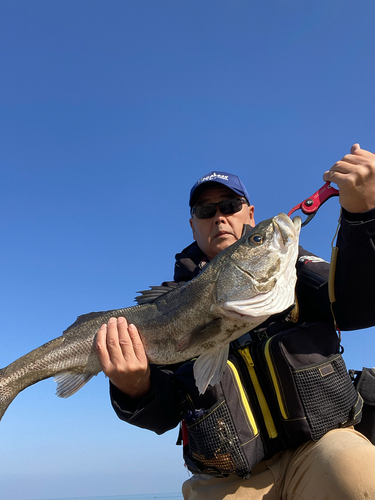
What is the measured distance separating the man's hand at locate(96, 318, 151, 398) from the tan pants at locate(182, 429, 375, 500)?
61.7 inches

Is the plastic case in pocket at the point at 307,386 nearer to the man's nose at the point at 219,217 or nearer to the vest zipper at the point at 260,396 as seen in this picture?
the vest zipper at the point at 260,396

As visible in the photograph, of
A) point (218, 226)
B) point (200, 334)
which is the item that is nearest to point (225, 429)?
point (200, 334)

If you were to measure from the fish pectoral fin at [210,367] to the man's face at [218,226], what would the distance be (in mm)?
2333

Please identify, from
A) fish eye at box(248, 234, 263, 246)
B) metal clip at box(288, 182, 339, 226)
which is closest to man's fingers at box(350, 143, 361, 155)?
→ metal clip at box(288, 182, 339, 226)

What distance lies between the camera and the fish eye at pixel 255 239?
435 centimetres

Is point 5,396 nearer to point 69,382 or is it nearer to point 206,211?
point 69,382

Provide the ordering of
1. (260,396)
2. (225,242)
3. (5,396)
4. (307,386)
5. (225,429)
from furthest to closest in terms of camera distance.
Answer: (225,242) < (5,396) < (260,396) < (225,429) < (307,386)

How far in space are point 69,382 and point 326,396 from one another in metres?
3.13

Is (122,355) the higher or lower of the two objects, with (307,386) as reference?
higher

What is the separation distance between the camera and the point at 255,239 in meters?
4.39

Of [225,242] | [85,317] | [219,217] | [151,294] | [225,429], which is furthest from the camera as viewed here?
[219,217]

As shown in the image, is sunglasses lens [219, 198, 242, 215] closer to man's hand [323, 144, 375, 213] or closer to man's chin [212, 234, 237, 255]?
man's chin [212, 234, 237, 255]

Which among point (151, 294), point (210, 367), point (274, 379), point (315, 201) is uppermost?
point (315, 201)

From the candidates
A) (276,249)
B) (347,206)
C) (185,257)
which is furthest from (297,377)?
(185,257)
